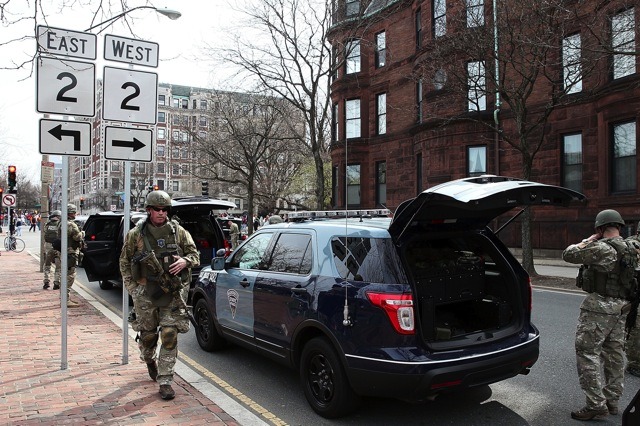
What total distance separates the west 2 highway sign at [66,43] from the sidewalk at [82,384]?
321 centimetres

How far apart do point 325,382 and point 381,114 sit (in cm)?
2395

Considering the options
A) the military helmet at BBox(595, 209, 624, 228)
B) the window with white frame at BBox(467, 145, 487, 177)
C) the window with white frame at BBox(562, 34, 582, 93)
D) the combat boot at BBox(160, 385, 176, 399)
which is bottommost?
the combat boot at BBox(160, 385, 176, 399)

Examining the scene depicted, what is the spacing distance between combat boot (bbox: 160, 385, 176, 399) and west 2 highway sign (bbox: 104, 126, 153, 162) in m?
2.41

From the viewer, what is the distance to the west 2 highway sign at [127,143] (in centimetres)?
546

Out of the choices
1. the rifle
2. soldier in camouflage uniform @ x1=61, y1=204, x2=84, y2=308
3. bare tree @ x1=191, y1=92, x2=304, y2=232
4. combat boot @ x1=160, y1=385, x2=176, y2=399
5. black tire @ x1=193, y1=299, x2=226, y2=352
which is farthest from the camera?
bare tree @ x1=191, y1=92, x2=304, y2=232

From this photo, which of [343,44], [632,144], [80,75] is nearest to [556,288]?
[632,144]

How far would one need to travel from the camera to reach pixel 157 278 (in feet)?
15.7

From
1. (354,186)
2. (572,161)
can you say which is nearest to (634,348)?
(572,161)

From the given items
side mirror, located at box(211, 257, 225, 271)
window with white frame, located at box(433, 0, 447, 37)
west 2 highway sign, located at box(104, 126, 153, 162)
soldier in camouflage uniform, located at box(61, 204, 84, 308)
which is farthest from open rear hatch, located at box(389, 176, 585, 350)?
window with white frame, located at box(433, 0, 447, 37)

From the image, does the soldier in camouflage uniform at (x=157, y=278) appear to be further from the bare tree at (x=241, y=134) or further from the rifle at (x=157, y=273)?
the bare tree at (x=241, y=134)

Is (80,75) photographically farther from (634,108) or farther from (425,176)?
(425,176)

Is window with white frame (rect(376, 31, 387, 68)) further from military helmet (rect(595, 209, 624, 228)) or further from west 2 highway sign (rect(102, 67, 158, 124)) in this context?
military helmet (rect(595, 209, 624, 228))

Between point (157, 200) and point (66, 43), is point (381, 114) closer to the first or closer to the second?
point (66, 43)

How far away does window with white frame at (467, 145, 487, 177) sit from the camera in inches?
831
